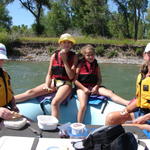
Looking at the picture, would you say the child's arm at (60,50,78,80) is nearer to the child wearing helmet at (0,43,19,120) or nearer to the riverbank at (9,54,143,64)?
the child wearing helmet at (0,43,19,120)

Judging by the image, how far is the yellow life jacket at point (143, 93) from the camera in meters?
1.81

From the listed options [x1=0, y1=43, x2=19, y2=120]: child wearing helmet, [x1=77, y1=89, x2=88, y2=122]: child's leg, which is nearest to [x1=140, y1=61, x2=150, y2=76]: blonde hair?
[x1=77, y1=89, x2=88, y2=122]: child's leg

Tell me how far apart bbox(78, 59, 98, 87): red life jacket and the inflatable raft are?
152mm

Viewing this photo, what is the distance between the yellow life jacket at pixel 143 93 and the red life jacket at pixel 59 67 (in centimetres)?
81

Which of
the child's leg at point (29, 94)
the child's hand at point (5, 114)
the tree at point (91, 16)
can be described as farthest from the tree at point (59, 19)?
the child's hand at point (5, 114)

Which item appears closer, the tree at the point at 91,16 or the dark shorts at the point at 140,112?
the dark shorts at the point at 140,112

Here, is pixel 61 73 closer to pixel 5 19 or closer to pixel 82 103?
pixel 82 103

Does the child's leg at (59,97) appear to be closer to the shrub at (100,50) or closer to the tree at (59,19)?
the shrub at (100,50)

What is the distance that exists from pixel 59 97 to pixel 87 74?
14.4 inches

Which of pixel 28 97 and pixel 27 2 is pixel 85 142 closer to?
pixel 28 97

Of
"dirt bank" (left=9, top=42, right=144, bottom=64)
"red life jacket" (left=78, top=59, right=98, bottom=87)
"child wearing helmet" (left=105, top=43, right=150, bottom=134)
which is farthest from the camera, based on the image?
"dirt bank" (left=9, top=42, right=144, bottom=64)

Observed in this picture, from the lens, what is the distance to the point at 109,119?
192 centimetres

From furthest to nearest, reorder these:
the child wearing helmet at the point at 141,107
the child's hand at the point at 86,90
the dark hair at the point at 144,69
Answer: the child's hand at the point at 86,90
the dark hair at the point at 144,69
the child wearing helmet at the point at 141,107

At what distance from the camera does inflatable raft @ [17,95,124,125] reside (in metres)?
2.38
